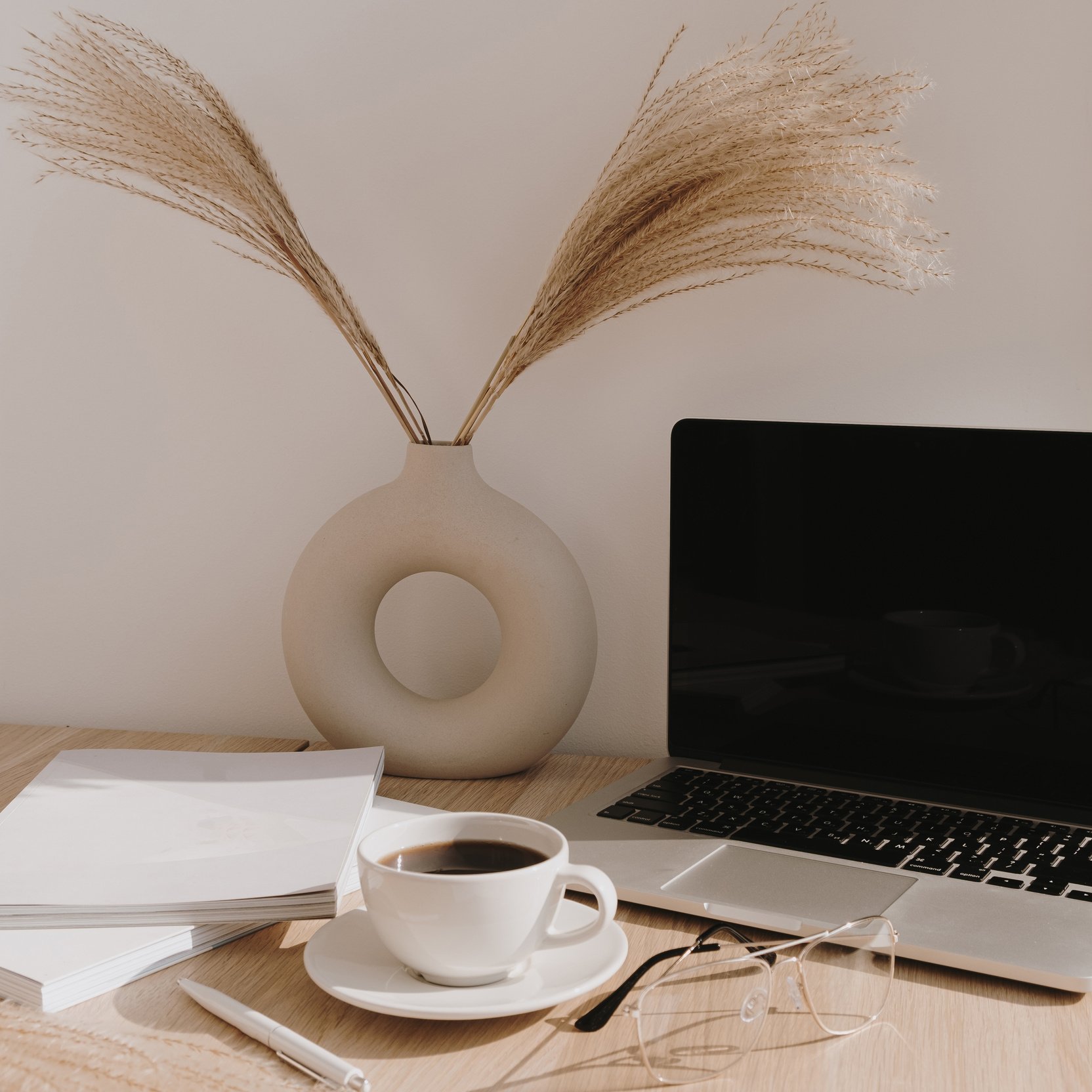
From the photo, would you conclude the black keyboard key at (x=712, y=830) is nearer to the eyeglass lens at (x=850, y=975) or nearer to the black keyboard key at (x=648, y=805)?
the black keyboard key at (x=648, y=805)

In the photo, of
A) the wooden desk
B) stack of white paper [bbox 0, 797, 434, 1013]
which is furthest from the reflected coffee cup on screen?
stack of white paper [bbox 0, 797, 434, 1013]

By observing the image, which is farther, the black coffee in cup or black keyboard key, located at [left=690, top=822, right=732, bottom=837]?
black keyboard key, located at [left=690, top=822, right=732, bottom=837]

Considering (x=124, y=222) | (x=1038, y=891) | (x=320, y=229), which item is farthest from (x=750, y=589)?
(x=124, y=222)

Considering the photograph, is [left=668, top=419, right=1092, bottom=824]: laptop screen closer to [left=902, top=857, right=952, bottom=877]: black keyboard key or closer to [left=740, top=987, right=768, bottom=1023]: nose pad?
[left=902, top=857, right=952, bottom=877]: black keyboard key

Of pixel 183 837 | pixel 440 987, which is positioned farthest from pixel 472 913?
pixel 183 837

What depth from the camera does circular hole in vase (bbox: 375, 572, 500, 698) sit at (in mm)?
1027

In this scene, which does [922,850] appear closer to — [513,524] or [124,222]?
[513,524]

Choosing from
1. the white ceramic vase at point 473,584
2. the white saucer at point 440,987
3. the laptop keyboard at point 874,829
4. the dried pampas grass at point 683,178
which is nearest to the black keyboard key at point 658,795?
the laptop keyboard at point 874,829

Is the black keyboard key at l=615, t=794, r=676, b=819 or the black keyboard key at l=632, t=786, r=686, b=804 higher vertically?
the black keyboard key at l=615, t=794, r=676, b=819

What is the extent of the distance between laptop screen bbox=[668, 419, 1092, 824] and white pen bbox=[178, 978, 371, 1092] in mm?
442

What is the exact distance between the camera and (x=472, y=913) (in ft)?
1.63

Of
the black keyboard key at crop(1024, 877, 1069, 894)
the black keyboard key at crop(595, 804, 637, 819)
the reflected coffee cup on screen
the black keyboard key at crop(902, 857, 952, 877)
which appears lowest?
the black keyboard key at crop(595, 804, 637, 819)

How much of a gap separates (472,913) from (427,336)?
0.63 metres

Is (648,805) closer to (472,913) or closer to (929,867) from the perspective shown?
(929,867)
